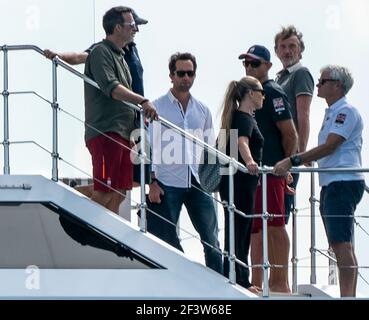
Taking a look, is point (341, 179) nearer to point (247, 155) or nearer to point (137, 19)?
point (247, 155)

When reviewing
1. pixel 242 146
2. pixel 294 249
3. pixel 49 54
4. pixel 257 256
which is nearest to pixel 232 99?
pixel 242 146

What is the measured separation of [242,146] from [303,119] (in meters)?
0.72

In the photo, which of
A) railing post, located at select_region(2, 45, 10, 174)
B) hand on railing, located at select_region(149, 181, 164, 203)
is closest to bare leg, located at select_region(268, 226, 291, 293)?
hand on railing, located at select_region(149, 181, 164, 203)

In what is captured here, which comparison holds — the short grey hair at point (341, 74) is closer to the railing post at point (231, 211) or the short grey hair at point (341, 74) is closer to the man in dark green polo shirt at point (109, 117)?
the railing post at point (231, 211)

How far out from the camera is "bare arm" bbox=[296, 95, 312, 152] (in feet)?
29.1

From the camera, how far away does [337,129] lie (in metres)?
8.32

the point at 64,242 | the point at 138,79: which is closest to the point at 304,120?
the point at 138,79

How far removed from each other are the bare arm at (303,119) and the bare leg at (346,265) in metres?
0.78

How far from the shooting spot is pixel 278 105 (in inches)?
339

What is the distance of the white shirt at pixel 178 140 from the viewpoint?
27.6 ft

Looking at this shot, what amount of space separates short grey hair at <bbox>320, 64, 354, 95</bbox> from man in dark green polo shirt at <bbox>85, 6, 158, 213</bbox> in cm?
99

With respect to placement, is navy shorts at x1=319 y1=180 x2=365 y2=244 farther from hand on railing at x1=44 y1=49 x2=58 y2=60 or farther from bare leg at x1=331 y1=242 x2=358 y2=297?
hand on railing at x1=44 y1=49 x2=58 y2=60

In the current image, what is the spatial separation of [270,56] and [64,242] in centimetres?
157
